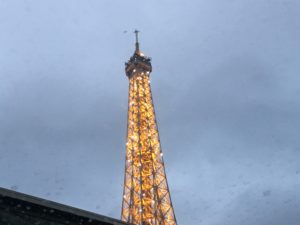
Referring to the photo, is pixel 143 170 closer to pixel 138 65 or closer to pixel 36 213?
pixel 138 65

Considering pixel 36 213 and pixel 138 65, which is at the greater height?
pixel 138 65

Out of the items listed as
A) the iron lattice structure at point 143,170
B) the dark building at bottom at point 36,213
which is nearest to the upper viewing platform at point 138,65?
the iron lattice structure at point 143,170

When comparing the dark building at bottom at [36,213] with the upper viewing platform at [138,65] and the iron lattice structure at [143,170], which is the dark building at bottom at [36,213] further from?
the upper viewing platform at [138,65]

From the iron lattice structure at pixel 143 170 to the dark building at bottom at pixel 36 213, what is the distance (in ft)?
76.1

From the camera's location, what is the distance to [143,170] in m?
42.3

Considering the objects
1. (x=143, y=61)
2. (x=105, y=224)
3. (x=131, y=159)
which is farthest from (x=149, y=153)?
(x=105, y=224)

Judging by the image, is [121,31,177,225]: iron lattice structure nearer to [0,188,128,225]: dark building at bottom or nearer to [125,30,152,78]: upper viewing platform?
[125,30,152,78]: upper viewing platform

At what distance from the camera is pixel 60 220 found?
1420cm

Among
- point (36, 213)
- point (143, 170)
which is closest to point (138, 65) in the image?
point (143, 170)

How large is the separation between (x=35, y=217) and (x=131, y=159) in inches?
1170

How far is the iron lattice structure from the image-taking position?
38.5 metres

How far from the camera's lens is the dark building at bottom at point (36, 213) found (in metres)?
13.7

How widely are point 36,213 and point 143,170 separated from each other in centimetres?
2866

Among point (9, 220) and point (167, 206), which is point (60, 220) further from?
point (167, 206)
